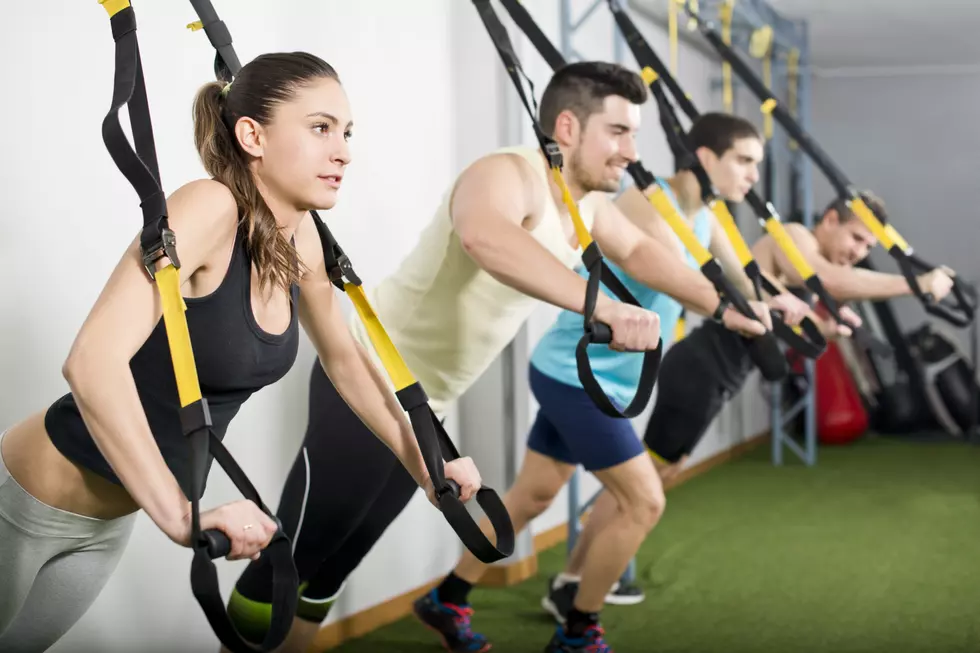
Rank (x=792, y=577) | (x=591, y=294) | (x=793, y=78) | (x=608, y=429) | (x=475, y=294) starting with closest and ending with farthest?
(x=591, y=294) → (x=475, y=294) → (x=608, y=429) → (x=792, y=577) → (x=793, y=78)

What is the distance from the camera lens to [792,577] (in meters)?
4.07

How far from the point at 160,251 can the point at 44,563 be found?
565mm

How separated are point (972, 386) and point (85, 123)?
22.6ft

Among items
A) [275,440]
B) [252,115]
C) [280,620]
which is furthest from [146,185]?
[275,440]

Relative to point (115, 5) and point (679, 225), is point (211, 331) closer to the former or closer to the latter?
point (115, 5)

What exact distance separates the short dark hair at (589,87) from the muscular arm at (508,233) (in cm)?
32

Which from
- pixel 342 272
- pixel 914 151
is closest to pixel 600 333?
pixel 342 272

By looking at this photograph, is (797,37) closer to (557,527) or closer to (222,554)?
(557,527)

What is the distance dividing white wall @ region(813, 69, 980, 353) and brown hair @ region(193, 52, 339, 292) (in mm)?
7616

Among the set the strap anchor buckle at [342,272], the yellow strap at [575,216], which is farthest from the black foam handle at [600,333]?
the strap anchor buckle at [342,272]

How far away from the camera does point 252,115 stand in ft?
5.51

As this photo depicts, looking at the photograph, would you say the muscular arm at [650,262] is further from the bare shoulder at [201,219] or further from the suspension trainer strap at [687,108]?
the bare shoulder at [201,219]

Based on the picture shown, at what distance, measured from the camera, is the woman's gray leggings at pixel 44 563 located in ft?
5.36

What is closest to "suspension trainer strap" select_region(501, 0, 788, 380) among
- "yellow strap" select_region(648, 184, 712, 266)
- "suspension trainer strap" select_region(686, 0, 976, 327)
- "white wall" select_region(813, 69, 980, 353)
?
"yellow strap" select_region(648, 184, 712, 266)
